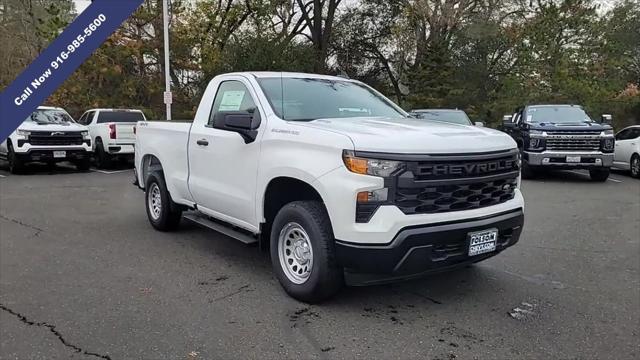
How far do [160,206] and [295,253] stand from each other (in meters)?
3.01

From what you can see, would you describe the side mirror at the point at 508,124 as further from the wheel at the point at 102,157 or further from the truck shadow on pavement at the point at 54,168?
the wheel at the point at 102,157

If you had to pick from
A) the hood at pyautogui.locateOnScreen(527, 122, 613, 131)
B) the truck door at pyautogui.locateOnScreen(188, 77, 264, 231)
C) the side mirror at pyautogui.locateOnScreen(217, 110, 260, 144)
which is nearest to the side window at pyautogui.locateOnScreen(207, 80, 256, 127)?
the truck door at pyautogui.locateOnScreen(188, 77, 264, 231)

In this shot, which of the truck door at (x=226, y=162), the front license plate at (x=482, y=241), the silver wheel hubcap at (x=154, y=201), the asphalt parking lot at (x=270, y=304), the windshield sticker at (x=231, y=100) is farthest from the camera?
the silver wheel hubcap at (x=154, y=201)

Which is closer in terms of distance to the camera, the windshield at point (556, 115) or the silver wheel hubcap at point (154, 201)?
the silver wheel hubcap at point (154, 201)

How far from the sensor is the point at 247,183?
5.03 m

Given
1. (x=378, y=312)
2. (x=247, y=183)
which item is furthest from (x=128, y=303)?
(x=378, y=312)

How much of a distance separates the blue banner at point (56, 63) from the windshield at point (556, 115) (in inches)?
535

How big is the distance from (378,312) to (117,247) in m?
3.47

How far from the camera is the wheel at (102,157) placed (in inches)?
626

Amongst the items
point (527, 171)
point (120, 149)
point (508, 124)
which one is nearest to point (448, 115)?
point (508, 124)

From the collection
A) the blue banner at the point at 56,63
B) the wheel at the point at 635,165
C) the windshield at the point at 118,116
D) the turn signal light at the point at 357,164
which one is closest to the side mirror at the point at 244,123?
the turn signal light at the point at 357,164

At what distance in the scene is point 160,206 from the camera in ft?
23.0

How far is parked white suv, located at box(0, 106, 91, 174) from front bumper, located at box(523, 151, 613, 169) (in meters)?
11.7

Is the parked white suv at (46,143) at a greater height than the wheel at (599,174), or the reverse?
the parked white suv at (46,143)
